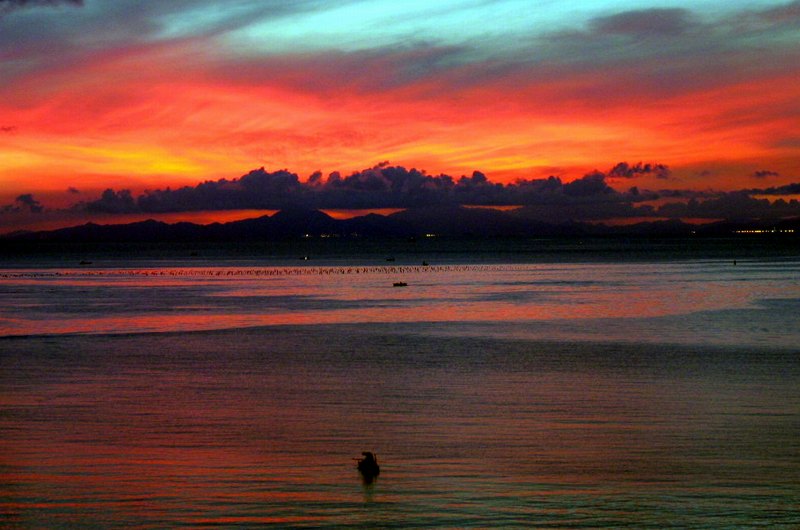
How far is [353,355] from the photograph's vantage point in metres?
32.1

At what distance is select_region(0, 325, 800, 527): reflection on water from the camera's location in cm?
1350

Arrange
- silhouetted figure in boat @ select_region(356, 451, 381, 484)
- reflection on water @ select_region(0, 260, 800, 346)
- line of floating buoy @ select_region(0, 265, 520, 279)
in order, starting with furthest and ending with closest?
1. line of floating buoy @ select_region(0, 265, 520, 279)
2. reflection on water @ select_region(0, 260, 800, 346)
3. silhouetted figure in boat @ select_region(356, 451, 381, 484)

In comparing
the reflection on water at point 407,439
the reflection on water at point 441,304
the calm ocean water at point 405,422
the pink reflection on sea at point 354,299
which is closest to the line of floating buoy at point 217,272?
the pink reflection on sea at point 354,299

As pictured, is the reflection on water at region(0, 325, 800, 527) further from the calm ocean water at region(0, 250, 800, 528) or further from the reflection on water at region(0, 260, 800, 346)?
the reflection on water at region(0, 260, 800, 346)

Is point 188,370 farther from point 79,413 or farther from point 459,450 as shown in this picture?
point 459,450

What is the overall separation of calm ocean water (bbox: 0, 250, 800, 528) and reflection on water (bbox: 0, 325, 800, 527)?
0.18 ft

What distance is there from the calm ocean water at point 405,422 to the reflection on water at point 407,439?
0.18ft

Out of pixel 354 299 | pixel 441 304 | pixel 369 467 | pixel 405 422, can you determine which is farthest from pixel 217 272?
pixel 369 467

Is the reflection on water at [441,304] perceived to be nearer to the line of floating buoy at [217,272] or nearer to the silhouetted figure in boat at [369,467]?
the line of floating buoy at [217,272]

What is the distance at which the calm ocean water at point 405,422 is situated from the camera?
13.6 meters

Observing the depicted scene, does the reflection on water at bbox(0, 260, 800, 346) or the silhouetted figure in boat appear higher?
the silhouetted figure in boat

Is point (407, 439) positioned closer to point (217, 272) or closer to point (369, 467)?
point (369, 467)

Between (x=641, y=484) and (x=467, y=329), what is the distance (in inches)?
1034

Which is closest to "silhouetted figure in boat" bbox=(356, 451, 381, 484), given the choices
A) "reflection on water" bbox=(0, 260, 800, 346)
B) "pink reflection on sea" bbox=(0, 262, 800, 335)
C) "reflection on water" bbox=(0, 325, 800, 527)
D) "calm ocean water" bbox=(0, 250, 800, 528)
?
"calm ocean water" bbox=(0, 250, 800, 528)
